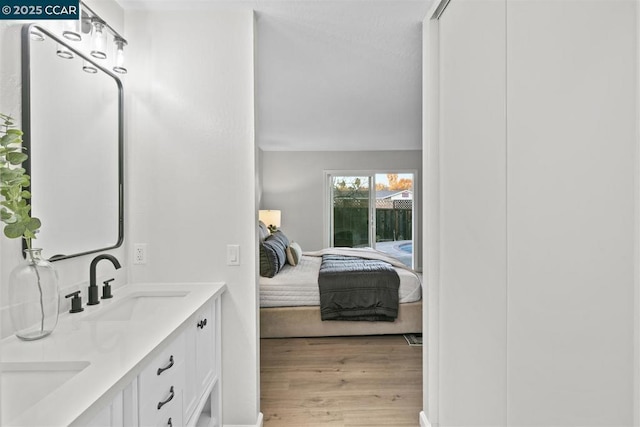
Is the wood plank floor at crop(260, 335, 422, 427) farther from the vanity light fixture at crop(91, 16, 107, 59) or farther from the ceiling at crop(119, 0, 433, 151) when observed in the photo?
the vanity light fixture at crop(91, 16, 107, 59)

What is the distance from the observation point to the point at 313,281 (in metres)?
3.87

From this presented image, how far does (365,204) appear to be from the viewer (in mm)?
6859

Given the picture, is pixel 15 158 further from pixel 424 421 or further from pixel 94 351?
pixel 424 421

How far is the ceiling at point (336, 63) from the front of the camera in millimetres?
2020

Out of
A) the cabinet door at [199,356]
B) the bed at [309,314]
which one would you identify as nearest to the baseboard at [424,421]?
the cabinet door at [199,356]

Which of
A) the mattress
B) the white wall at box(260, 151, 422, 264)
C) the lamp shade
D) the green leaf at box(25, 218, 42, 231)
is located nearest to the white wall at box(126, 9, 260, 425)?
the green leaf at box(25, 218, 42, 231)

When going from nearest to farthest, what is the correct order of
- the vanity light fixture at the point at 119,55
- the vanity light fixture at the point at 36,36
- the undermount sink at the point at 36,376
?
the undermount sink at the point at 36,376 → the vanity light fixture at the point at 36,36 → the vanity light fixture at the point at 119,55

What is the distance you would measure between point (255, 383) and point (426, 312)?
1.05m

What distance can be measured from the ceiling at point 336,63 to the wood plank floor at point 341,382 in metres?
1.83

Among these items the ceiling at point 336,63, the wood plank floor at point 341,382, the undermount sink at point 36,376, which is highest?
the ceiling at point 336,63

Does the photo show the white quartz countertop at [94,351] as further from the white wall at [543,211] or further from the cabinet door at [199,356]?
the white wall at [543,211]

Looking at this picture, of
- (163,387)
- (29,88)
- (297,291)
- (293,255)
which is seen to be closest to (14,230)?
(29,88)

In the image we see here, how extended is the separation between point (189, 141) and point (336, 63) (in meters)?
1.28

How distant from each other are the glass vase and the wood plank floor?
153 centimetres
